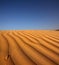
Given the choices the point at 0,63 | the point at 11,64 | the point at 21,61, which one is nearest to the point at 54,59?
the point at 21,61

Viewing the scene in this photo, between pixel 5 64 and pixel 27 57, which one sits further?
pixel 27 57

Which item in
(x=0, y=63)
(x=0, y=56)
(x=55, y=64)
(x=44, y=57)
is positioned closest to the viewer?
(x=55, y=64)

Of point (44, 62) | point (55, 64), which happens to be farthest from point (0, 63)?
point (55, 64)

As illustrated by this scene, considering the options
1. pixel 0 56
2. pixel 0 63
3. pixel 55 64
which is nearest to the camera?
pixel 55 64

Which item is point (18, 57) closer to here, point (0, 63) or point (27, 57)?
point (27, 57)

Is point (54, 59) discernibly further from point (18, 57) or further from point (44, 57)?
point (18, 57)

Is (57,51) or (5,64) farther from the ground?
(57,51)

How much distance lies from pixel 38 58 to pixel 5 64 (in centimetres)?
39

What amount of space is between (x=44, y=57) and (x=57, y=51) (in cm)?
34

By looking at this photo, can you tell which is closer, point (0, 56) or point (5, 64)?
point (5, 64)

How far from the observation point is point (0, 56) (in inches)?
67.2

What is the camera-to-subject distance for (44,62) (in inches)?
55.2

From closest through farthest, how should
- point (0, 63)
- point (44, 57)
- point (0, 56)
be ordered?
point (0, 63), point (44, 57), point (0, 56)

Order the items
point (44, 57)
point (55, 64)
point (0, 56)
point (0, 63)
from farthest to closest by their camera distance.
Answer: point (0, 56) < point (44, 57) < point (0, 63) < point (55, 64)
